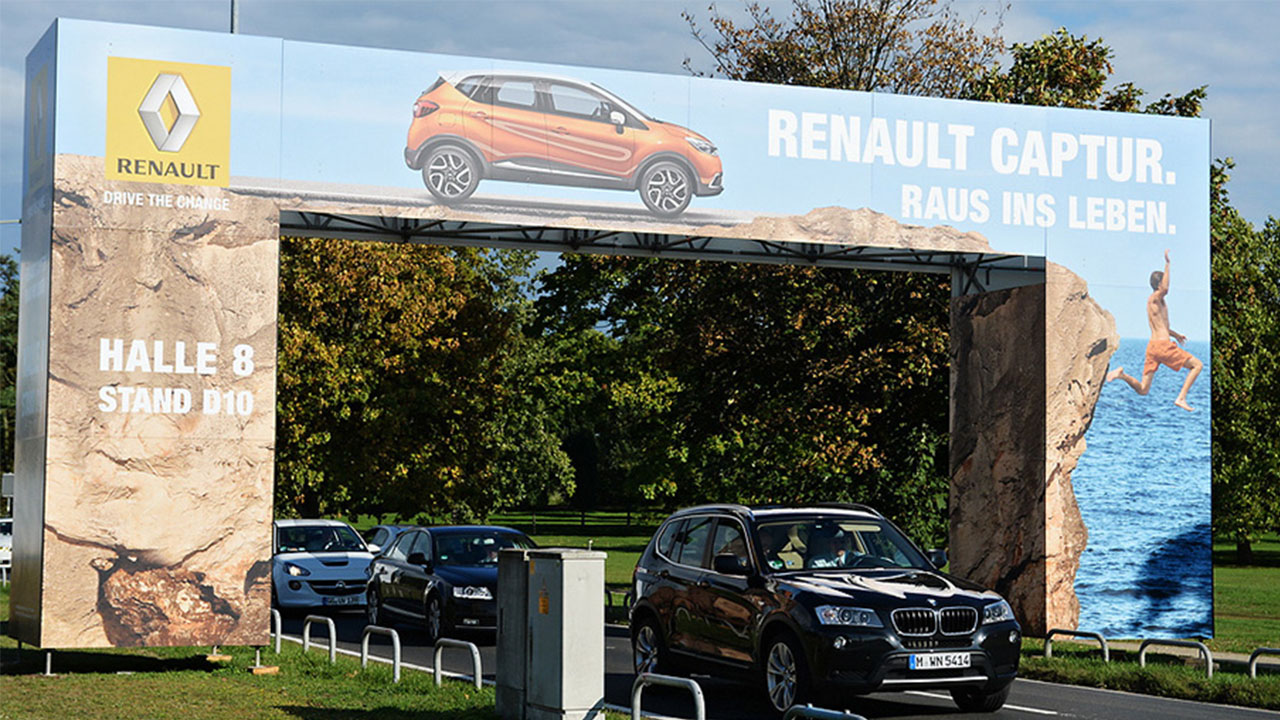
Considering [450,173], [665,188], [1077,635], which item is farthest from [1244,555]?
[450,173]

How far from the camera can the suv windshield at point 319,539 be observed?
2812 centimetres

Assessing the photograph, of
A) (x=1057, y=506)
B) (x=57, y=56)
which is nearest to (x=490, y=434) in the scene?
(x=1057, y=506)

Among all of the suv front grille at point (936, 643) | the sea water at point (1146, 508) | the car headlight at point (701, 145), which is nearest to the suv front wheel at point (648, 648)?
the suv front grille at point (936, 643)

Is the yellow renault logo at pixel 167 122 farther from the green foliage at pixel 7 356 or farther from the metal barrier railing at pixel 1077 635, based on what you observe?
the green foliage at pixel 7 356

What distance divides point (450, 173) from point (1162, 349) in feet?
32.9

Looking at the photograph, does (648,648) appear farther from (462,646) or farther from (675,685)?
(675,685)

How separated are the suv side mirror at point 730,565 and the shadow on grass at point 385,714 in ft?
7.72

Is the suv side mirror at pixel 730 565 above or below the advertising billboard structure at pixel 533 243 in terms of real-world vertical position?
below

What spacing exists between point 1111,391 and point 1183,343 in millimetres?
1308

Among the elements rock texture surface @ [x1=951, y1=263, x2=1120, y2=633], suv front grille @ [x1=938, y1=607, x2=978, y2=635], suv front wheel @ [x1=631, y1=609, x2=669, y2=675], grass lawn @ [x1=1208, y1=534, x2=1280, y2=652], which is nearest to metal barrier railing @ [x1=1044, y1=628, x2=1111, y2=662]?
rock texture surface @ [x1=951, y1=263, x2=1120, y2=633]

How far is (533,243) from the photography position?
66.5 feet

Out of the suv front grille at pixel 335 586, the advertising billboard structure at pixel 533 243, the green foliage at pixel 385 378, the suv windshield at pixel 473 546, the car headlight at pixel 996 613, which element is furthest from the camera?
the green foliage at pixel 385 378

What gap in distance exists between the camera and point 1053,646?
20.4 meters

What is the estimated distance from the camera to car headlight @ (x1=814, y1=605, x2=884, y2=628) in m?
12.8
